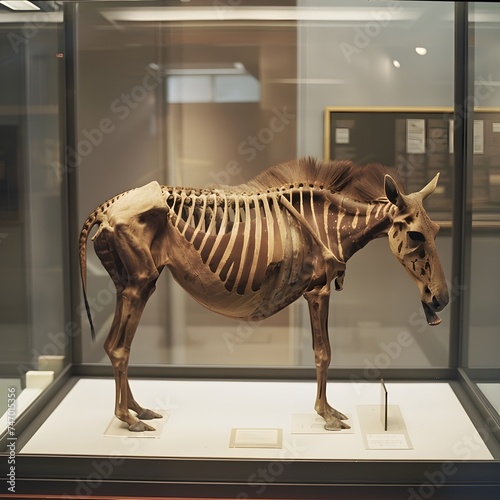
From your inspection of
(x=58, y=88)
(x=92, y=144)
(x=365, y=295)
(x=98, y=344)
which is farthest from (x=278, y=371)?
(x=58, y=88)

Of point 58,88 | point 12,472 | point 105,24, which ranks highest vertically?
point 105,24

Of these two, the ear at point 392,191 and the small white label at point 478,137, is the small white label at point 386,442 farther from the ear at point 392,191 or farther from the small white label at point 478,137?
the small white label at point 478,137

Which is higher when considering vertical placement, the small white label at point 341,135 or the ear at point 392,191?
the small white label at point 341,135

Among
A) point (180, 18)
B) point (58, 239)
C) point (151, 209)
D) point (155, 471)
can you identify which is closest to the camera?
point (155, 471)

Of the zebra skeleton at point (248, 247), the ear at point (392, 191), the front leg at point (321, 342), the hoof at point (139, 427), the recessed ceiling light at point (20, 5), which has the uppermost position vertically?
the recessed ceiling light at point (20, 5)

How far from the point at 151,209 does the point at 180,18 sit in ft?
3.26

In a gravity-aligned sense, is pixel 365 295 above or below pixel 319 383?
above

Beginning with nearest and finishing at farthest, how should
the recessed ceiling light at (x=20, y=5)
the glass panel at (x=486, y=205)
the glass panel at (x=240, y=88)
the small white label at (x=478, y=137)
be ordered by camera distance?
the recessed ceiling light at (x=20, y=5) < the glass panel at (x=486, y=205) < the small white label at (x=478, y=137) < the glass panel at (x=240, y=88)

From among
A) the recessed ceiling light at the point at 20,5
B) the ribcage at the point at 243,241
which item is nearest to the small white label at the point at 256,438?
the ribcage at the point at 243,241

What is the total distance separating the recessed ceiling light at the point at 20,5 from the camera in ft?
8.28

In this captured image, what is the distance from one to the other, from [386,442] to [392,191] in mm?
911

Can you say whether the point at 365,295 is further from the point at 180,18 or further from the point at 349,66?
the point at 180,18

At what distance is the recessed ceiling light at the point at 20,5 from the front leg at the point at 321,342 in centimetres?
152

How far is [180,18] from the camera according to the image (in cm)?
298
